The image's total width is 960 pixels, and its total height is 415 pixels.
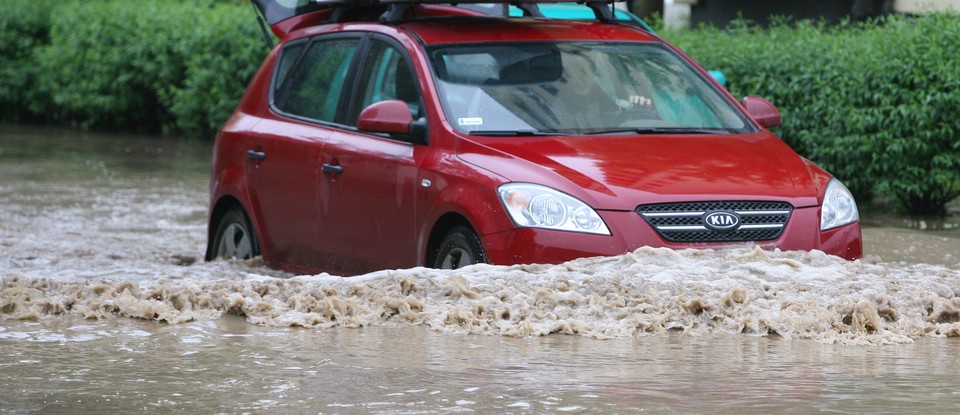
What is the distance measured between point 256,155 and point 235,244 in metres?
0.74

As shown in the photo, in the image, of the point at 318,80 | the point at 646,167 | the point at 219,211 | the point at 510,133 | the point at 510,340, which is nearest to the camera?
the point at 510,340

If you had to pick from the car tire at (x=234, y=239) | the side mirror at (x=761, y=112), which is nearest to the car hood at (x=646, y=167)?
the side mirror at (x=761, y=112)

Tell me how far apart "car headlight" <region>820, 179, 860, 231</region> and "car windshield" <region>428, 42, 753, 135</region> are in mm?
797

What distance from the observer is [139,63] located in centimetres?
2402

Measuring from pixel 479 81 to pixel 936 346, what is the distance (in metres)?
2.75

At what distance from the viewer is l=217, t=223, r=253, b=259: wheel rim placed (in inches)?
372

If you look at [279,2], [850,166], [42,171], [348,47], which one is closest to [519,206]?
[348,47]

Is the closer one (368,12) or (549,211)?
(549,211)

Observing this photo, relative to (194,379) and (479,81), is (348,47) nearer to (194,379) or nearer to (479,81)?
(479,81)

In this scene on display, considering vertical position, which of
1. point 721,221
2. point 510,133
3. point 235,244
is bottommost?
point 235,244

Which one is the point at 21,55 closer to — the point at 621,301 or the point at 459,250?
the point at 459,250

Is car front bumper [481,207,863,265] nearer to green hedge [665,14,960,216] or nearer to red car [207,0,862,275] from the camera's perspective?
red car [207,0,862,275]

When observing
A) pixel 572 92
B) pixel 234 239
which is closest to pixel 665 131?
pixel 572 92

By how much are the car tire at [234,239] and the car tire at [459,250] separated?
2136 mm
